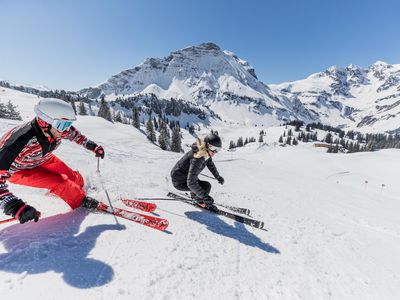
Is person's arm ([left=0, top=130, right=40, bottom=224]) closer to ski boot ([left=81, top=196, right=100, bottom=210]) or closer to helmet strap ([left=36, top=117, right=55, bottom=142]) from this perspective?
helmet strap ([left=36, top=117, right=55, bottom=142])

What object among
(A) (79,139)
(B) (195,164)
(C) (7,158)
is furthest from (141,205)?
(C) (7,158)

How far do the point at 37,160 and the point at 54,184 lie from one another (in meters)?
0.64

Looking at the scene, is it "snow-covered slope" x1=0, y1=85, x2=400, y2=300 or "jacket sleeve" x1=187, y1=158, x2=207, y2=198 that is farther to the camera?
"jacket sleeve" x1=187, y1=158, x2=207, y2=198

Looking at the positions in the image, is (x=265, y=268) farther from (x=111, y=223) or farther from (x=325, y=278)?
(x=111, y=223)

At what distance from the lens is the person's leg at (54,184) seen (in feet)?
17.4

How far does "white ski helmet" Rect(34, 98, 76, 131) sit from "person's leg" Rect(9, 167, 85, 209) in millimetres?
1342

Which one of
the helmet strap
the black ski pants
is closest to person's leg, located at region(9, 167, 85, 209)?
the helmet strap

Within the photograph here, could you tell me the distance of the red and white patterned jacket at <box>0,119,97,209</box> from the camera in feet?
13.3

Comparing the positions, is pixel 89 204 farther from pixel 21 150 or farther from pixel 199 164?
pixel 199 164

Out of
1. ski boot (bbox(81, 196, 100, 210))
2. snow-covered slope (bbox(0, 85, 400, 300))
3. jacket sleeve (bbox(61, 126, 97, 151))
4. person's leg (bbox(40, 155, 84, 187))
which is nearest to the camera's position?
snow-covered slope (bbox(0, 85, 400, 300))

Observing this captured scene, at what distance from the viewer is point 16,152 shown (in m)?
4.20

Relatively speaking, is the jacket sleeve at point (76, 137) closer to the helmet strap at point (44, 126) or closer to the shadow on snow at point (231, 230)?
the helmet strap at point (44, 126)

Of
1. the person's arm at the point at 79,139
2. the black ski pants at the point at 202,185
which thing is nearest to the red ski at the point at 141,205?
the black ski pants at the point at 202,185

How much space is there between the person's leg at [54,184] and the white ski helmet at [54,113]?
1342 mm
